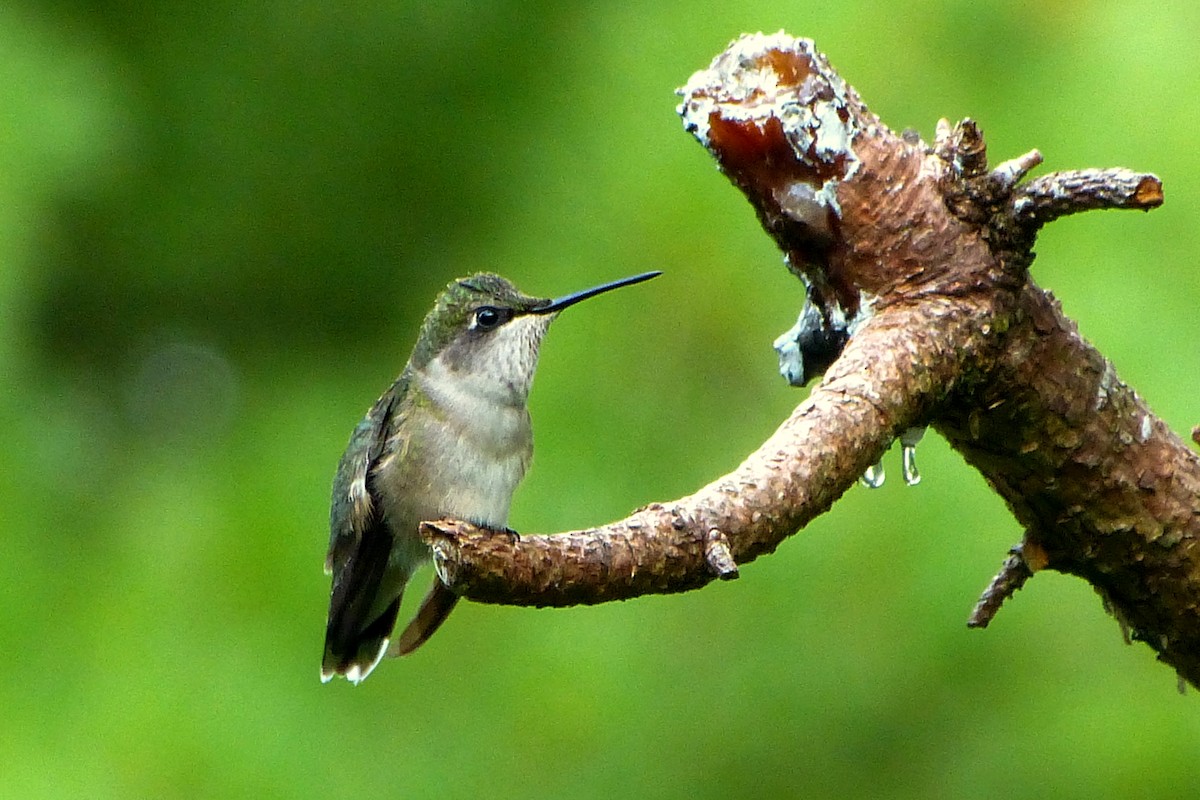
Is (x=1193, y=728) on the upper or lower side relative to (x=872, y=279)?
lower

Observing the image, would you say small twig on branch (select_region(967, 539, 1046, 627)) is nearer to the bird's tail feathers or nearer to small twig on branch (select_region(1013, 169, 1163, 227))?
small twig on branch (select_region(1013, 169, 1163, 227))

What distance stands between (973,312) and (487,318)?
163 centimetres

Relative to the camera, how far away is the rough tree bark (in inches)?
75.6

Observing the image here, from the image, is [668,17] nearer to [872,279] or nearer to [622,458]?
[622,458]

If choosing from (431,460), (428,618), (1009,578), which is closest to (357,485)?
A: (431,460)

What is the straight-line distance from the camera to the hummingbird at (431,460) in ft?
10.2

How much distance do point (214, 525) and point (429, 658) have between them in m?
0.56

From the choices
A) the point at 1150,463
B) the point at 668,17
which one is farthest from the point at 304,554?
the point at 1150,463

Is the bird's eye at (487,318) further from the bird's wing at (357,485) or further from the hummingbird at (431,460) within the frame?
the bird's wing at (357,485)

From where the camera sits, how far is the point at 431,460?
314 cm

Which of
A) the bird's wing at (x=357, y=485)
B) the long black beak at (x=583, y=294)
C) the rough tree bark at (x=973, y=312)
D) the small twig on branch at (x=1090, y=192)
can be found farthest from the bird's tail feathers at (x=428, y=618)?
the small twig on branch at (x=1090, y=192)

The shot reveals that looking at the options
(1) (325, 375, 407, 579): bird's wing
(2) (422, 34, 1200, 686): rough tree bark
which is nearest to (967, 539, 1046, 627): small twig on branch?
(2) (422, 34, 1200, 686): rough tree bark

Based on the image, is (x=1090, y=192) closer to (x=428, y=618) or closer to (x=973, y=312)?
(x=973, y=312)

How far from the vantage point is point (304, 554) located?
10.8ft
